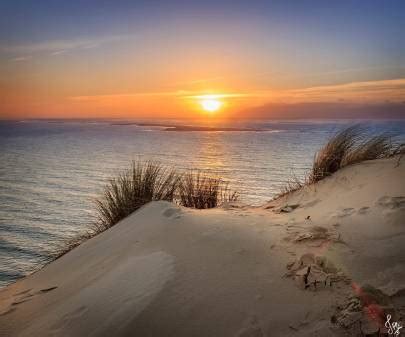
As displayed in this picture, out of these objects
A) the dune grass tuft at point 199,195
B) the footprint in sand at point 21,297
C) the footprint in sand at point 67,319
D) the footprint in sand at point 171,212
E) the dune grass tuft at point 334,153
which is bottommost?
the footprint in sand at point 21,297

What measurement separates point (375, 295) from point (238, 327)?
670 millimetres

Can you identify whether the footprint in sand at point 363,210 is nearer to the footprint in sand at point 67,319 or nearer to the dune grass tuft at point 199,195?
the footprint in sand at point 67,319

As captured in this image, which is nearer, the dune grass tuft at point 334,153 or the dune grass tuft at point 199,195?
the dune grass tuft at point 334,153

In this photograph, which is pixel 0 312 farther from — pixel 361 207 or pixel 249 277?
pixel 361 207

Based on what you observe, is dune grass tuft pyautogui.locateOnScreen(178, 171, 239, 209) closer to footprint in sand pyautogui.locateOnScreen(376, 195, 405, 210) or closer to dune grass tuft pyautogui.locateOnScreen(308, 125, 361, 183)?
dune grass tuft pyautogui.locateOnScreen(308, 125, 361, 183)

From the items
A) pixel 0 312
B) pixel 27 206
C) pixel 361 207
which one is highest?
pixel 361 207

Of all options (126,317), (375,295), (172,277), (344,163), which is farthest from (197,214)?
(344,163)

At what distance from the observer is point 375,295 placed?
189 cm

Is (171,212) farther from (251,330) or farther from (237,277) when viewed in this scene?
(251,330)

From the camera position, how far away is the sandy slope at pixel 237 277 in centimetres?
191

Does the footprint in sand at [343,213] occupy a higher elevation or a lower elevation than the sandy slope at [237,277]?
higher

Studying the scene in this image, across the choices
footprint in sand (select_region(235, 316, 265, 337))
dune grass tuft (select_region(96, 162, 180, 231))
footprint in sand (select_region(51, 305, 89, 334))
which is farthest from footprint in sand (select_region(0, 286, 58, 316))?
dune grass tuft (select_region(96, 162, 180, 231))

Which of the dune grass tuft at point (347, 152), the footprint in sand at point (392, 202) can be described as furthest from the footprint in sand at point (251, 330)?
the dune grass tuft at point (347, 152)

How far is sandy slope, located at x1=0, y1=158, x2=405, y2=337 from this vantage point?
1.91 m
